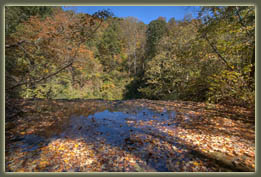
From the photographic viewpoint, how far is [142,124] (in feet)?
14.5

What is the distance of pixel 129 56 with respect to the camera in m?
19.8

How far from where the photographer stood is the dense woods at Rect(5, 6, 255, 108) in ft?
15.7

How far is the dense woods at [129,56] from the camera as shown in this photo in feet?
15.7

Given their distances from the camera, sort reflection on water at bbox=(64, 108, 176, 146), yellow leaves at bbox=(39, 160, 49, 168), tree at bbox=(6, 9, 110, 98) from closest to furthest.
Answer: yellow leaves at bbox=(39, 160, 49, 168) → reflection on water at bbox=(64, 108, 176, 146) → tree at bbox=(6, 9, 110, 98)

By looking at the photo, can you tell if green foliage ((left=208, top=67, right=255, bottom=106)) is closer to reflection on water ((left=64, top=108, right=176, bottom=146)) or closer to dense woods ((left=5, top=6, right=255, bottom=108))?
dense woods ((left=5, top=6, right=255, bottom=108))

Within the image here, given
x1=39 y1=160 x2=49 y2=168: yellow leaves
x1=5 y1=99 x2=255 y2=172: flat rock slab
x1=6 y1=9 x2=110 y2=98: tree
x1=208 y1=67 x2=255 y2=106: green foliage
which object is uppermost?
x1=6 y1=9 x2=110 y2=98: tree

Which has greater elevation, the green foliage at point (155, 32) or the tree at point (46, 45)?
the green foliage at point (155, 32)

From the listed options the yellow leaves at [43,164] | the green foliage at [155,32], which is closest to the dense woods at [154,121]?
the yellow leaves at [43,164]

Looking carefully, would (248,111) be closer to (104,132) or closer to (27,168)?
(104,132)

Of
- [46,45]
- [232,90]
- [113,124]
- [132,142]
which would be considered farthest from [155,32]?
[132,142]

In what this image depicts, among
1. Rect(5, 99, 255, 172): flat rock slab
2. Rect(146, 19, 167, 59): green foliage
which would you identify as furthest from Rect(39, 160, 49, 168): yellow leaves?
Rect(146, 19, 167, 59): green foliage

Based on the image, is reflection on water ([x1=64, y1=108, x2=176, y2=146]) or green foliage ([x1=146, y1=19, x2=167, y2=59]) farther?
green foliage ([x1=146, y1=19, x2=167, y2=59])

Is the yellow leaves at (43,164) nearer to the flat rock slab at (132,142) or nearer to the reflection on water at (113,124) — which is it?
the flat rock slab at (132,142)

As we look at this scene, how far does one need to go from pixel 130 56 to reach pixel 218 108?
1574cm
